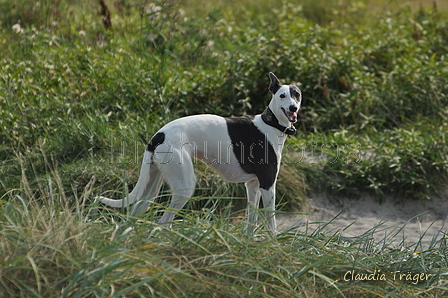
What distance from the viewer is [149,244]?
324cm

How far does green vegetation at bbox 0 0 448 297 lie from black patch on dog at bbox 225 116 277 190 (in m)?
0.42

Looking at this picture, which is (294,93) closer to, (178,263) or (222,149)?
(222,149)

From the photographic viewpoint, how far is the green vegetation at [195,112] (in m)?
3.06

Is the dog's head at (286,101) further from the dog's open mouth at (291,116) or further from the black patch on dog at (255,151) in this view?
the black patch on dog at (255,151)

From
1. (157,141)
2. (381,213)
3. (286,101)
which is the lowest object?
(381,213)

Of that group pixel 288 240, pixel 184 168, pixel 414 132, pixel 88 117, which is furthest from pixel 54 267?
pixel 414 132

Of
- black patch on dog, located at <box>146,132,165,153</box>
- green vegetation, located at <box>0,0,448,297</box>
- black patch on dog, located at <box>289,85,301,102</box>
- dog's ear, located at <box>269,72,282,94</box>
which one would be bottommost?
green vegetation, located at <box>0,0,448,297</box>

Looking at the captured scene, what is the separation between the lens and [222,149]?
426 cm

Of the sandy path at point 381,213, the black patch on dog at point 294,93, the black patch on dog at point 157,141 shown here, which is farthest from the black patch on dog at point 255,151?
the sandy path at point 381,213

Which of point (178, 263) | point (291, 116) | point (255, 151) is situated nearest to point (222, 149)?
point (255, 151)

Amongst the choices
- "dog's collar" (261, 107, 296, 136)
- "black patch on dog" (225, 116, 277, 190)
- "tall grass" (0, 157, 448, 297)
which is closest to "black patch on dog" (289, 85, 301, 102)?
"dog's collar" (261, 107, 296, 136)

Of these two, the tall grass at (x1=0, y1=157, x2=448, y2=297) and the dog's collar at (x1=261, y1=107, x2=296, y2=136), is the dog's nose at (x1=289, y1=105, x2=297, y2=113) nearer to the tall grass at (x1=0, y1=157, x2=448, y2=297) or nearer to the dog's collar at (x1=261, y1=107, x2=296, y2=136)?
the dog's collar at (x1=261, y1=107, x2=296, y2=136)

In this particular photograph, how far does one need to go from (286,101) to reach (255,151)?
452 mm

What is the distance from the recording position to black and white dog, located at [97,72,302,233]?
4004 mm
